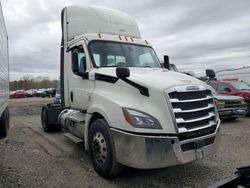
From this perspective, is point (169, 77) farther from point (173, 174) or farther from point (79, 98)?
point (79, 98)

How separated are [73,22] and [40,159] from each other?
140 inches

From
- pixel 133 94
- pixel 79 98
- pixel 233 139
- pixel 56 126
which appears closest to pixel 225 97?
pixel 233 139

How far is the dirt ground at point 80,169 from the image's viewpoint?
217 inches

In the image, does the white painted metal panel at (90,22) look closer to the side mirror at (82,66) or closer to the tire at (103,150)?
the side mirror at (82,66)

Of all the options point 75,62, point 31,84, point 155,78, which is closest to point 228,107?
point 75,62

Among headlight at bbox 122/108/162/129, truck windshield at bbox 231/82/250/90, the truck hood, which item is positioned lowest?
headlight at bbox 122/108/162/129

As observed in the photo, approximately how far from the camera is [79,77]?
23.6 ft

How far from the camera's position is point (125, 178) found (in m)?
5.69

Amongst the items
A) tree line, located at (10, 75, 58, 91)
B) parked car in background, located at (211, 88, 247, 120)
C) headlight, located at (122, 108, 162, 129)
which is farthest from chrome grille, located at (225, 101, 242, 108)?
tree line, located at (10, 75, 58, 91)

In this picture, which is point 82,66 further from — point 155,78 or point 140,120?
point 140,120

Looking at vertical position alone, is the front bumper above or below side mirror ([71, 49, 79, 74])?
below

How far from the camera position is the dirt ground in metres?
5.52

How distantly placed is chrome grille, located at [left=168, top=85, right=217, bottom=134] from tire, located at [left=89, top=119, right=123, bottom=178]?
1263 millimetres

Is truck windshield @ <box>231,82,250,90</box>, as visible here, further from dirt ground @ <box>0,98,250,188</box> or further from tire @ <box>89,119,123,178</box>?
tire @ <box>89,119,123,178</box>
